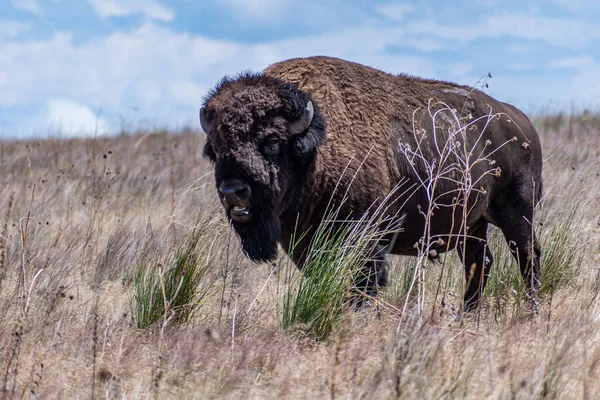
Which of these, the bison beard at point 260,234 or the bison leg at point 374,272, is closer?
the bison beard at point 260,234

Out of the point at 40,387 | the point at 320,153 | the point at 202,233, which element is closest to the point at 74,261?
the point at 202,233

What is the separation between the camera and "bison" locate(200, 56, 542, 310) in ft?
17.6

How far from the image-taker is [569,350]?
4.23 metres

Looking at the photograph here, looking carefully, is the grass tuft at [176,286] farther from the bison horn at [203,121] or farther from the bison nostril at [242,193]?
the bison horn at [203,121]

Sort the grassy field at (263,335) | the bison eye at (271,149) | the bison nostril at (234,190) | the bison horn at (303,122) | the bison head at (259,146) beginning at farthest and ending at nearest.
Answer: the bison horn at (303,122) < the bison eye at (271,149) < the bison head at (259,146) < the bison nostril at (234,190) < the grassy field at (263,335)

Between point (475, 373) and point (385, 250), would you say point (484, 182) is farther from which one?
point (475, 373)

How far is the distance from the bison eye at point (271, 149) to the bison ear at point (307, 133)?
0.56 ft

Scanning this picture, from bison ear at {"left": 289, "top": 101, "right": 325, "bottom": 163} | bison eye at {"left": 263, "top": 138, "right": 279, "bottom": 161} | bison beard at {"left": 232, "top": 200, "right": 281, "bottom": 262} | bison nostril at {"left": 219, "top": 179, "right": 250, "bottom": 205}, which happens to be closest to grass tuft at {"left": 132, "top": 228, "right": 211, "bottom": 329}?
bison beard at {"left": 232, "top": 200, "right": 281, "bottom": 262}

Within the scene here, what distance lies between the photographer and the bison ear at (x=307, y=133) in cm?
562

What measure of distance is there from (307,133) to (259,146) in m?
0.43

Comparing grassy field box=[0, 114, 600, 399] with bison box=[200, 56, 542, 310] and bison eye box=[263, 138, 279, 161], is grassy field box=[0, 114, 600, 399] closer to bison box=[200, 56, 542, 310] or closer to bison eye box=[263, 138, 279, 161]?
bison box=[200, 56, 542, 310]

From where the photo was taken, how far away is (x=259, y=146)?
5.46m

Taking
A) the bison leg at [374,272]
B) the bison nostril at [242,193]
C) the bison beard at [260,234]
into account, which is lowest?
the bison leg at [374,272]

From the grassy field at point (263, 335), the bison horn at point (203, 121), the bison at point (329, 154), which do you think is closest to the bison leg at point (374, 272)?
the bison at point (329, 154)
